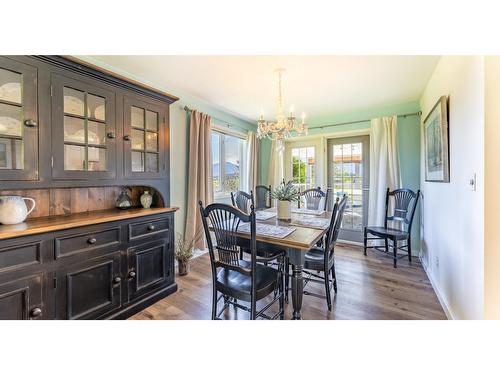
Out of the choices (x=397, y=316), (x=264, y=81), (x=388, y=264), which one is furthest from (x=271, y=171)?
(x=397, y=316)

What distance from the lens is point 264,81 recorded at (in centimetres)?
257

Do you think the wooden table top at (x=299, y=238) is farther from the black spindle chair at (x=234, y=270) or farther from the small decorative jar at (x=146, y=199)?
the small decorative jar at (x=146, y=199)

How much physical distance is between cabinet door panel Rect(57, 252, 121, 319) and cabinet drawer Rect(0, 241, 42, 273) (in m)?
0.19

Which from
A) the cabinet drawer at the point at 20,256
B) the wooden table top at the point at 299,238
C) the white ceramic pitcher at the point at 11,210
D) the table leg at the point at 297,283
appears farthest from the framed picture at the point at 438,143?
the white ceramic pitcher at the point at 11,210

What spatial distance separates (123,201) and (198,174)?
115 cm

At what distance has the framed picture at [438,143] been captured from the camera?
6.15 ft

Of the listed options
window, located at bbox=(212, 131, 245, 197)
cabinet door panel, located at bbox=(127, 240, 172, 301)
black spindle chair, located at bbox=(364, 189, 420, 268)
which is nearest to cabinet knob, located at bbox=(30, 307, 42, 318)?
cabinet door panel, located at bbox=(127, 240, 172, 301)

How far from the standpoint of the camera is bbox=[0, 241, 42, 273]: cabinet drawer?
124 cm

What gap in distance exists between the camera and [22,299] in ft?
4.31

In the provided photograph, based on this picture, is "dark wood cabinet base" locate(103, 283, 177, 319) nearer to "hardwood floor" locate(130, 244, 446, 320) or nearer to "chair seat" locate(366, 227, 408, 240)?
"hardwood floor" locate(130, 244, 446, 320)

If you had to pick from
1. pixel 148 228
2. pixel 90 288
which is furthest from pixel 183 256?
pixel 90 288

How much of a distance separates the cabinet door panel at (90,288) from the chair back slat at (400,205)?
3617mm

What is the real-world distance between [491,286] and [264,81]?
259 cm

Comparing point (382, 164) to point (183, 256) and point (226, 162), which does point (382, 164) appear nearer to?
point (226, 162)
